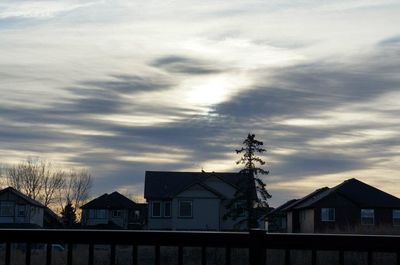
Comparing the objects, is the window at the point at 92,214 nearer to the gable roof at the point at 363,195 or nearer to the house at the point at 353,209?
the gable roof at the point at 363,195

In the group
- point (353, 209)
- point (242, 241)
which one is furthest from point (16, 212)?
point (242, 241)

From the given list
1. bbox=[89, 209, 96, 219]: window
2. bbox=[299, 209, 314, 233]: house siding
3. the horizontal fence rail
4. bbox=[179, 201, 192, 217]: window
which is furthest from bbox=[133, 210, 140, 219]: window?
the horizontal fence rail

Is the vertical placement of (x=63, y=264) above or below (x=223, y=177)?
below

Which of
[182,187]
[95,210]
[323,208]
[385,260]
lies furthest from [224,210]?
[385,260]

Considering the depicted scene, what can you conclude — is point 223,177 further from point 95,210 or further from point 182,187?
point 95,210

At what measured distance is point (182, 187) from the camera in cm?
6619

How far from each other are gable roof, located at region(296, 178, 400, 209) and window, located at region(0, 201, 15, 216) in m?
28.3

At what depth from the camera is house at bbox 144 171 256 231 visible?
6419 centimetres

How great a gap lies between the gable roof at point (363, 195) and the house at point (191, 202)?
25.4ft

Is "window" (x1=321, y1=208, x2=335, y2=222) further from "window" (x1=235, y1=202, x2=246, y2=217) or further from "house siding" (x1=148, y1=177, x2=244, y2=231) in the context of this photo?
"house siding" (x1=148, y1=177, x2=244, y2=231)

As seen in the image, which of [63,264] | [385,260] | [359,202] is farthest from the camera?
[359,202]

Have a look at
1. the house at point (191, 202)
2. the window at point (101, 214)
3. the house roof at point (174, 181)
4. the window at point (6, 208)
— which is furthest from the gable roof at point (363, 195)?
the window at point (6, 208)

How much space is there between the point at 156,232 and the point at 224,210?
58021mm

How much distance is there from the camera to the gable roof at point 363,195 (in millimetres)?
63688
